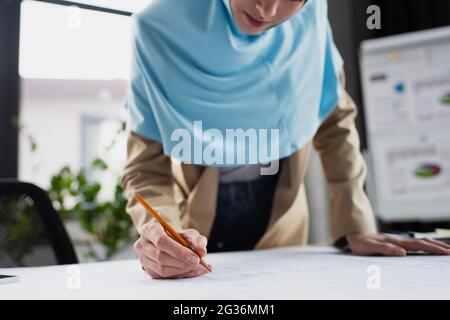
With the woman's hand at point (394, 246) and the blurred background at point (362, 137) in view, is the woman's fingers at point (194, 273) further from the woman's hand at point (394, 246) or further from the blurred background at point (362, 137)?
the blurred background at point (362, 137)

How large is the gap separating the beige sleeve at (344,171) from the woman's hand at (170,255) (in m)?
0.34

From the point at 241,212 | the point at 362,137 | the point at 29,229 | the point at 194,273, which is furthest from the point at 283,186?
the point at 362,137

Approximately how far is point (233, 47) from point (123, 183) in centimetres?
26

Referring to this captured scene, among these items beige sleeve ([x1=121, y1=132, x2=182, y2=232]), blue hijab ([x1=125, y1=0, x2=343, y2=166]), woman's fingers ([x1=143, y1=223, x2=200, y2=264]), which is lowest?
woman's fingers ([x1=143, y1=223, x2=200, y2=264])

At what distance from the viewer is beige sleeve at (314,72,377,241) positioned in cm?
77

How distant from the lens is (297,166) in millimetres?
782

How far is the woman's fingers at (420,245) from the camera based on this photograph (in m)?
0.63

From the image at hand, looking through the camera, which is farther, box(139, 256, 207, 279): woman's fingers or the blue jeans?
the blue jeans

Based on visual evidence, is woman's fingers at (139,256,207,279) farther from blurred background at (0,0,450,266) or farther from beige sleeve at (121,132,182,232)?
blurred background at (0,0,450,266)

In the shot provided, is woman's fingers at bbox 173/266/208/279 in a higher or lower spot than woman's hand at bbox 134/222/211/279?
lower

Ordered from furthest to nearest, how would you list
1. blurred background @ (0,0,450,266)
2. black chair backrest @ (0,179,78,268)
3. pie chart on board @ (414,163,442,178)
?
pie chart on board @ (414,163,442,178) → blurred background @ (0,0,450,266) → black chair backrest @ (0,179,78,268)

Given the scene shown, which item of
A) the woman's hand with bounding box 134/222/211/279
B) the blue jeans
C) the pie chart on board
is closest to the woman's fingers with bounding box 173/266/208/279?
the woman's hand with bounding box 134/222/211/279
